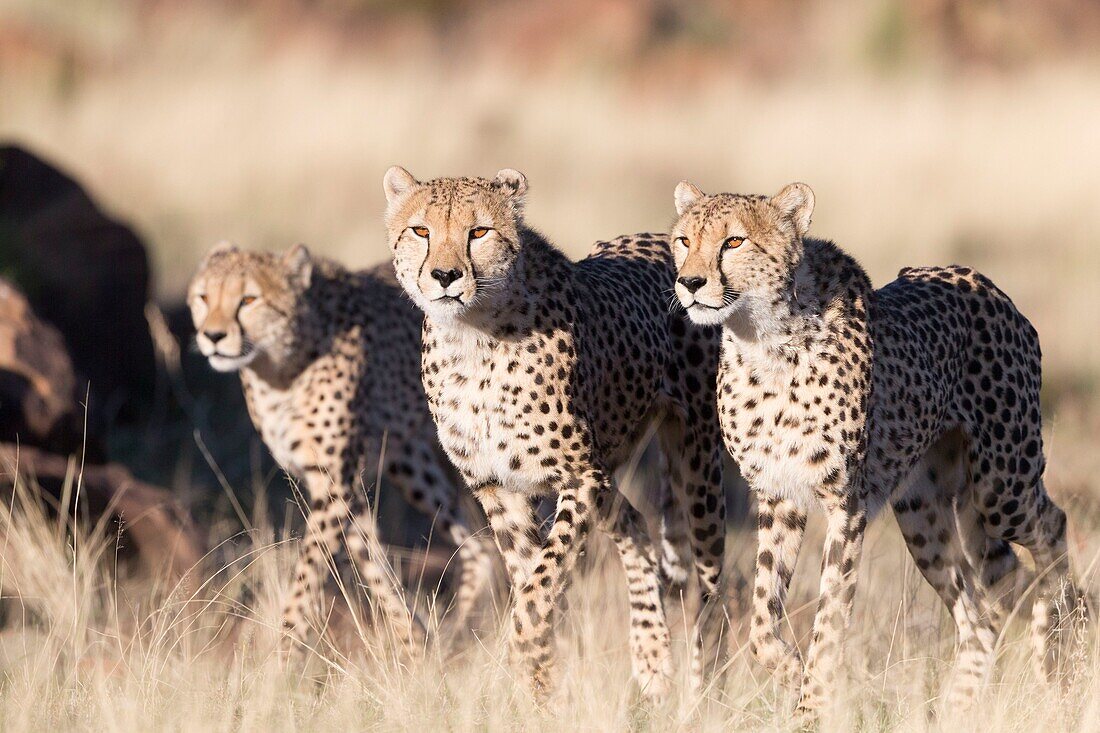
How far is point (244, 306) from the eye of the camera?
5.66 m

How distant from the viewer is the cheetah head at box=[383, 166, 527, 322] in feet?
13.1

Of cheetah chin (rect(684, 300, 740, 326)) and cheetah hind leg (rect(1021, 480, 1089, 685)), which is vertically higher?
cheetah chin (rect(684, 300, 740, 326))

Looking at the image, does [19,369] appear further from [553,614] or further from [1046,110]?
[1046,110]

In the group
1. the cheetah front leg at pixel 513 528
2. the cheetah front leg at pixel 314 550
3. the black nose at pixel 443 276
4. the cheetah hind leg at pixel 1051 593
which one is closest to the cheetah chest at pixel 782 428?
the cheetah front leg at pixel 513 528

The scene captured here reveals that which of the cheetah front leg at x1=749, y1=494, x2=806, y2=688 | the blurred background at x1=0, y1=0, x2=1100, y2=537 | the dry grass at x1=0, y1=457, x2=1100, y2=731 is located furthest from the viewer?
the blurred background at x1=0, y1=0, x2=1100, y2=537

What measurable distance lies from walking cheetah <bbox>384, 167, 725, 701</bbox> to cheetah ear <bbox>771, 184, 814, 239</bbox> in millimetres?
674

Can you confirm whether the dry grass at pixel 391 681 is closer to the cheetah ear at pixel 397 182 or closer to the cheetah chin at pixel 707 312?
the cheetah chin at pixel 707 312

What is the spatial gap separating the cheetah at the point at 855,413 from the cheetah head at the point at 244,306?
1980 millimetres

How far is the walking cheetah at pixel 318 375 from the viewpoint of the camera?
18.2 feet

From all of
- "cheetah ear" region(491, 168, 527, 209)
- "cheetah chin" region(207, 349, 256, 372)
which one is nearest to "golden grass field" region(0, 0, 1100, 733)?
"cheetah chin" region(207, 349, 256, 372)

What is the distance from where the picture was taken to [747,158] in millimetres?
14383

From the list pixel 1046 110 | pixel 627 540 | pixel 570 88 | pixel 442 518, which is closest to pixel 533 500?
pixel 627 540

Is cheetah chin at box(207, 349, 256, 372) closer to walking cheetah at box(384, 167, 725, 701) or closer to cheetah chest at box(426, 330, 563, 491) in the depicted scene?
walking cheetah at box(384, 167, 725, 701)

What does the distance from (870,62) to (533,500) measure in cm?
1334
